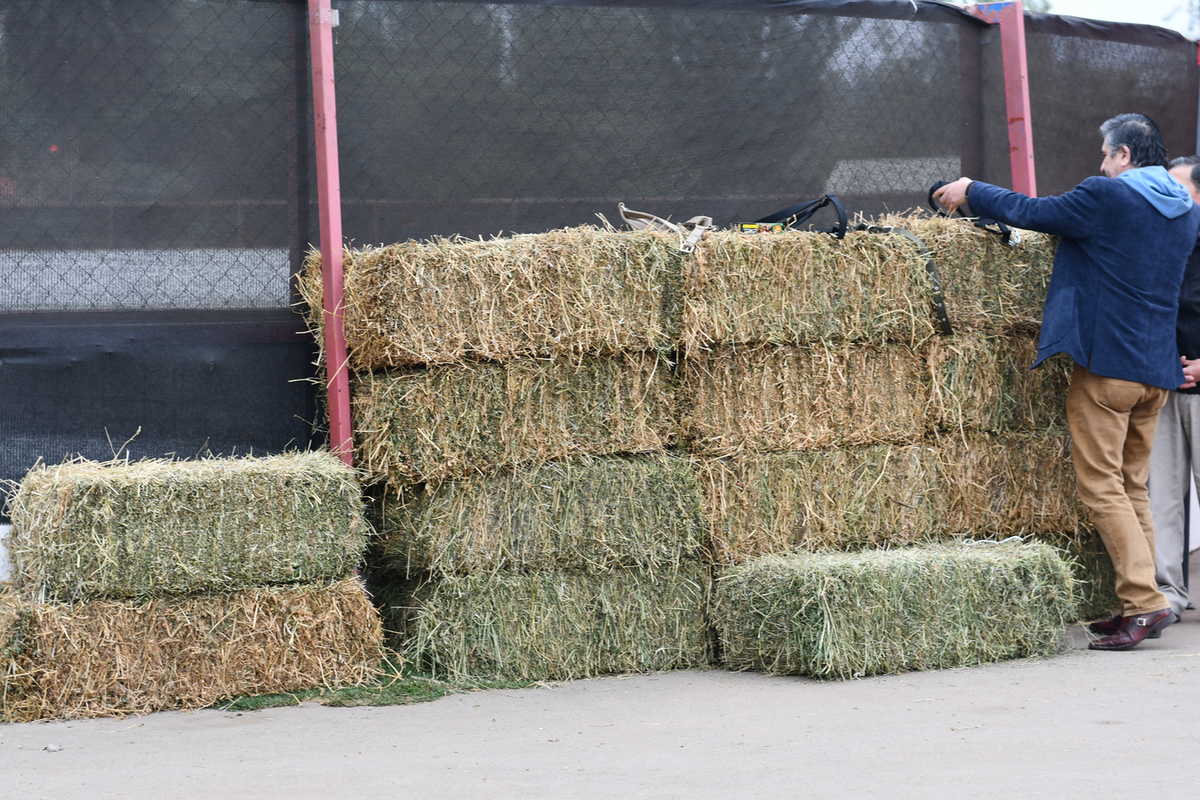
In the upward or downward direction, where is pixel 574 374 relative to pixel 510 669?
upward

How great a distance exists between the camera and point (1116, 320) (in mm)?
5430

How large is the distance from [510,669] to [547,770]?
1173mm

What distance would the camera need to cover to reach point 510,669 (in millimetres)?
5066

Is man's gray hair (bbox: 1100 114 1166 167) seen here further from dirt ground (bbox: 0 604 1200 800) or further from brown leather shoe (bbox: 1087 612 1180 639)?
dirt ground (bbox: 0 604 1200 800)

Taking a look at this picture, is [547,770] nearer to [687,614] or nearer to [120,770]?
[120,770]

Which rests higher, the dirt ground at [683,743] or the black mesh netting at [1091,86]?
the black mesh netting at [1091,86]

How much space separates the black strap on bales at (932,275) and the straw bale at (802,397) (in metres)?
0.17

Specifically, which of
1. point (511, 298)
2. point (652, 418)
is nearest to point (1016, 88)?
point (652, 418)

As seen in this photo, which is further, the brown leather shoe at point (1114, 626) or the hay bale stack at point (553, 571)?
the brown leather shoe at point (1114, 626)

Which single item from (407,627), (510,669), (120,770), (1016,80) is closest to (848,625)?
(510,669)

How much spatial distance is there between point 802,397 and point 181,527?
7.66 ft

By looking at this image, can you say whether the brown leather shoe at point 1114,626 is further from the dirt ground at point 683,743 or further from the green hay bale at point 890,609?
the dirt ground at point 683,743

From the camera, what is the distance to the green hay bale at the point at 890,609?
496 cm

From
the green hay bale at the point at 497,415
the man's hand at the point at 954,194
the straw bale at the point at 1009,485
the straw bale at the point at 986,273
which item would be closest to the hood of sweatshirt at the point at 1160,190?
the straw bale at the point at 986,273
